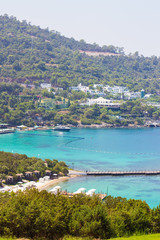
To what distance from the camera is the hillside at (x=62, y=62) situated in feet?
400

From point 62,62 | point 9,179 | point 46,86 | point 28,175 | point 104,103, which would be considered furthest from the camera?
point 62,62

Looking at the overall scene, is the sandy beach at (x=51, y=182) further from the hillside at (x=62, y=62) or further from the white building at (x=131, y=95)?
the white building at (x=131, y=95)

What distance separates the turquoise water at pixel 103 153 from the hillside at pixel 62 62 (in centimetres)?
3939

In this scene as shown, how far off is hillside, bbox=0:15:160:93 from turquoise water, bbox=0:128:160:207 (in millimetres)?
39394

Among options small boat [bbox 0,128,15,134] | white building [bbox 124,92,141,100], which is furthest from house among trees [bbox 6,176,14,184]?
white building [bbox 124,92,141,100]

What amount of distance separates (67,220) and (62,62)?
4920 inches

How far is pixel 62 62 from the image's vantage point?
140500 mm

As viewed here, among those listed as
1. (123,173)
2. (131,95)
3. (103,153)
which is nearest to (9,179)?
(123,173)

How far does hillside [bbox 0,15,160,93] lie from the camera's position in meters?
122

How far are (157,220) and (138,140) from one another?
57.5 meters

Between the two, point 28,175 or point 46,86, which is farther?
point 46,86

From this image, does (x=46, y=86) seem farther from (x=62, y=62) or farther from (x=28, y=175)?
(x=28, y=175)

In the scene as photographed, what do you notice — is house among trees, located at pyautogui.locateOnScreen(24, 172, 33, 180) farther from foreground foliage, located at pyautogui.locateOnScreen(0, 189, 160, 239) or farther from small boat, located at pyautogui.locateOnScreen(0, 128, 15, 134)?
small boat, located at pyautogui.locateOnScreen(0, 128, 15, 134)

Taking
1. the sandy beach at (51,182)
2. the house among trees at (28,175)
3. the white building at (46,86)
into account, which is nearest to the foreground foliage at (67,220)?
the sandy beach at (51,182)
